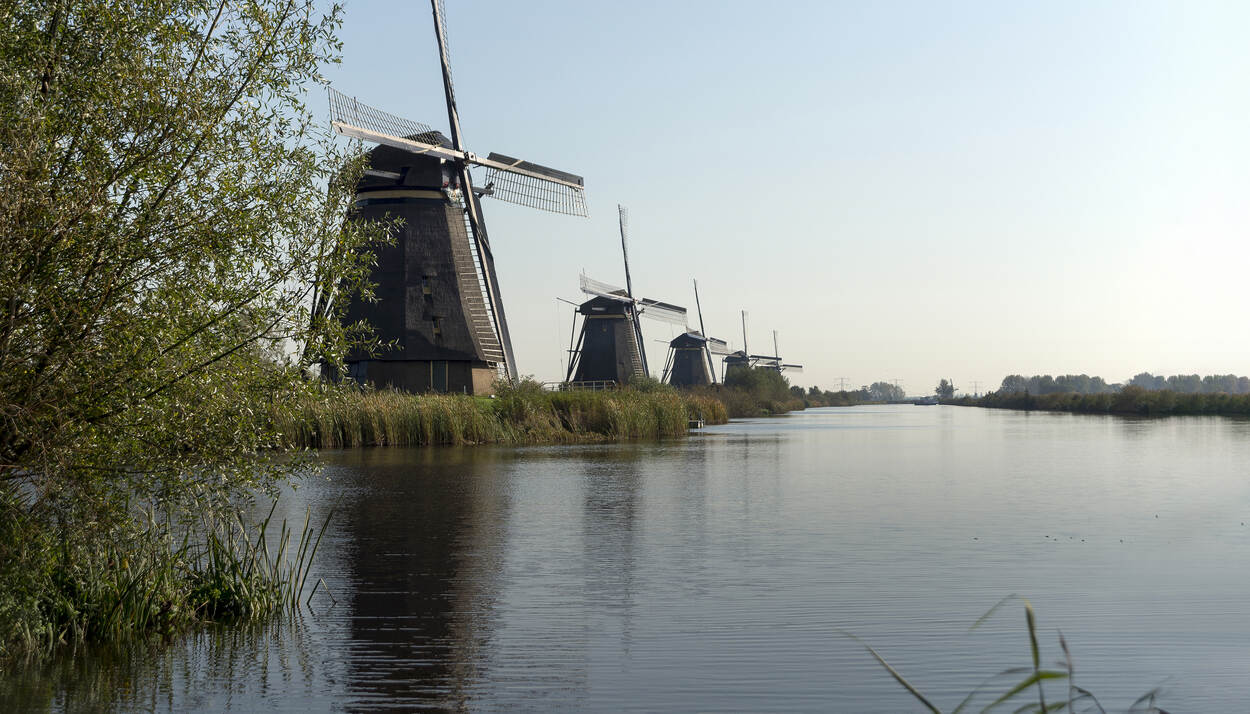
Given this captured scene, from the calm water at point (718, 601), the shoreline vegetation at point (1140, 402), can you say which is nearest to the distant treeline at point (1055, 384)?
the shoreline vegetation at point (1140, 402)

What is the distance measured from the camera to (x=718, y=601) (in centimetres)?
775

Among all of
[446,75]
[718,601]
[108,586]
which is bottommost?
[718,601]

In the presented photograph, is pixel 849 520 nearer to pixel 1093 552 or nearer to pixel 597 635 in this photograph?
pixel 1093 552

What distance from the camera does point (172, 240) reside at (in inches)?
236

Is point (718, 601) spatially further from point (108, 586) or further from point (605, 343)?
point (605, 343)

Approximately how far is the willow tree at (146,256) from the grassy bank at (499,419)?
48.8ft

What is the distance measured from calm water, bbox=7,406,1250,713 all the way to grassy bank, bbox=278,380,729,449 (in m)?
8.55

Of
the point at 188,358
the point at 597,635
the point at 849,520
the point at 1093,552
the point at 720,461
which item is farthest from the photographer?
the point at 720,461

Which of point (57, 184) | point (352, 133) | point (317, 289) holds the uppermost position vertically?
point (352, 133)

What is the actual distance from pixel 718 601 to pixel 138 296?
4422 millimetres

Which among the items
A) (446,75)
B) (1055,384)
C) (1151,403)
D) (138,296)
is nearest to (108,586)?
(138,296)

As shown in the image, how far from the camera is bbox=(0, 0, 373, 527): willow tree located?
5.44m

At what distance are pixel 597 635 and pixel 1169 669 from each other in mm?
3305

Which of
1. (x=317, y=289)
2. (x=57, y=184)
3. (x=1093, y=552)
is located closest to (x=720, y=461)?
(x=1093, y=552)
